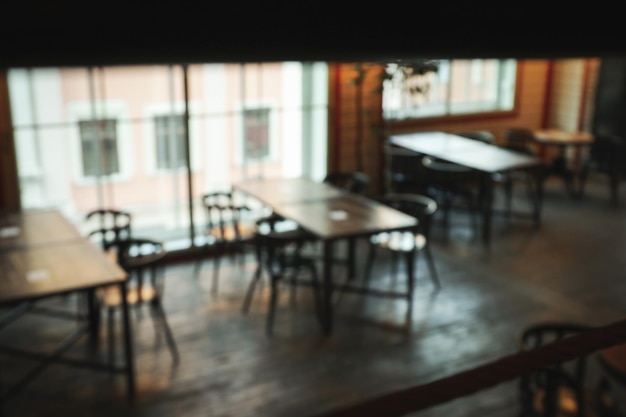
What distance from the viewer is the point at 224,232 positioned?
702 centimetres

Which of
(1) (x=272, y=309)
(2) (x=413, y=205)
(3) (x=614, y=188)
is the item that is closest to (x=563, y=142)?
(3) (x=614, y=188)

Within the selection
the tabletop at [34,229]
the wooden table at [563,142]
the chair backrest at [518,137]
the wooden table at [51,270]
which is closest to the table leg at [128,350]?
the wooden table at [51,270]

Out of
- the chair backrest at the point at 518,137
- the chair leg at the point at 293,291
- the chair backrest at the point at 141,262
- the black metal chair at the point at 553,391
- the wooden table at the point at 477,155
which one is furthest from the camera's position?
the chair backrest at the point at 518,137

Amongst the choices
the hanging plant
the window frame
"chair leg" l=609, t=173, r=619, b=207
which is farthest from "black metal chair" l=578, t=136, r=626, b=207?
the window frame

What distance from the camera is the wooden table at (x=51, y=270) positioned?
4617 mm

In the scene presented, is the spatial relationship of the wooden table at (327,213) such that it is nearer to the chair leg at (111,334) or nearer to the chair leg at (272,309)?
the chair leg at (272,309)

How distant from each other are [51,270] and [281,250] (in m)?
2.20

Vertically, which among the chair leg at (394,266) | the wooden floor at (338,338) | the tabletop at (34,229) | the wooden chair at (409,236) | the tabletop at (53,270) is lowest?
the wooden floor at (338,338)

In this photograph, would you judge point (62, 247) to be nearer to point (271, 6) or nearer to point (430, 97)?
point (271, 6)

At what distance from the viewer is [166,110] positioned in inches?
295

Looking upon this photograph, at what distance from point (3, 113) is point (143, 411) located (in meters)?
3.34

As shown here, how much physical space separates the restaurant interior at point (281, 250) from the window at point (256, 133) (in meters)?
0.02

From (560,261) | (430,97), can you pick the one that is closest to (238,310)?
(560,261)

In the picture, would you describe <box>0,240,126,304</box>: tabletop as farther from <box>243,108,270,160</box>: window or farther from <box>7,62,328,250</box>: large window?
<box>243,108,270,160</box>: window
